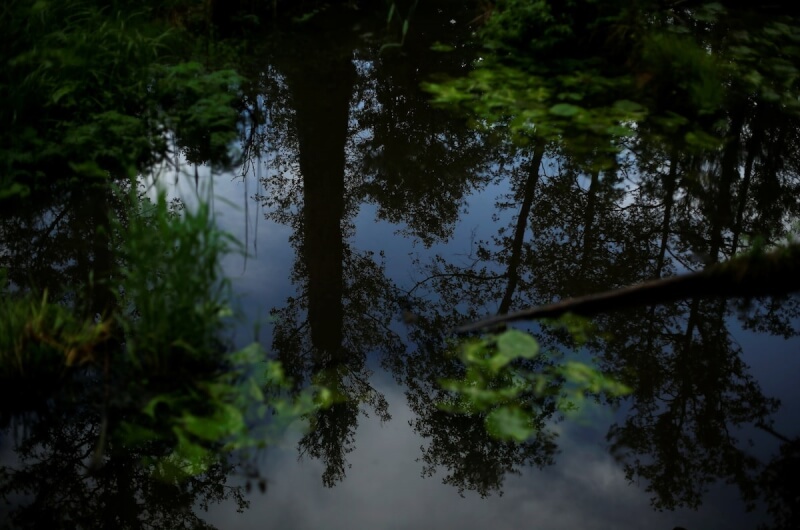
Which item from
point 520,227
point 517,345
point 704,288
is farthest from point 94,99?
point 704,288

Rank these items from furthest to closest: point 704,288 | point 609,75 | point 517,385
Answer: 1. point 609,75
2. point 704,288
3. point 517,385

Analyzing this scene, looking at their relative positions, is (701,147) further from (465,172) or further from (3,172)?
(3,172)

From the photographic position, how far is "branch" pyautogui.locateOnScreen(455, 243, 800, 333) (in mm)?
2676

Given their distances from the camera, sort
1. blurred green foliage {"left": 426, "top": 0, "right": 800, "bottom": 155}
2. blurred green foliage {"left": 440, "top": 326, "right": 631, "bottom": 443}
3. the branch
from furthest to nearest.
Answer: blurred green foliage {"left": 426, "top": 0, "right": 800, "bottom": 155} → the branch → blurred green foliage {"left": 440, "top": 326, "right": 631, "bottom": 443}

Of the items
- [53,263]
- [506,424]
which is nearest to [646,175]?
[506,424]

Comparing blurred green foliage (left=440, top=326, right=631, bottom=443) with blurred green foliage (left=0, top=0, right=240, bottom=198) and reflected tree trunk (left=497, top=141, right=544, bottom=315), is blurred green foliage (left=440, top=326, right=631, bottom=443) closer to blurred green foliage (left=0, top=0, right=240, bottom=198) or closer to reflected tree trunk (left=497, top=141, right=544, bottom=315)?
reflected tree trunk (left=497, top=141, right=544, bottom=315)

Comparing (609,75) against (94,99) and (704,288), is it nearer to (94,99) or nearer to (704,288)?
(704,288)

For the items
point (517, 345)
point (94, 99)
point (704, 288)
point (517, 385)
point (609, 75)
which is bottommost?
point (517, 385)

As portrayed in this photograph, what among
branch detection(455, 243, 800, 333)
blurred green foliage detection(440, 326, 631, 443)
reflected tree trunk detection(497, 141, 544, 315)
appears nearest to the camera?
blurred green foliage detection(440, 326, 631, 443)

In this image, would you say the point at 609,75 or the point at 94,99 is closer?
the point at 94,99

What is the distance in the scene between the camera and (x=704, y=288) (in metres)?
2.86

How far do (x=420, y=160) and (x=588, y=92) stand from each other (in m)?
1.38

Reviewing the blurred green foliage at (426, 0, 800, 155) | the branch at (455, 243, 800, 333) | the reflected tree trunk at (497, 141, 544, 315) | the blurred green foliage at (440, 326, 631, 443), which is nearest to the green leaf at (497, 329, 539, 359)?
the blurred green foliage at (440, 326, 631, 443)

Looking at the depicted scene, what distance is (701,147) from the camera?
3.97 meters
